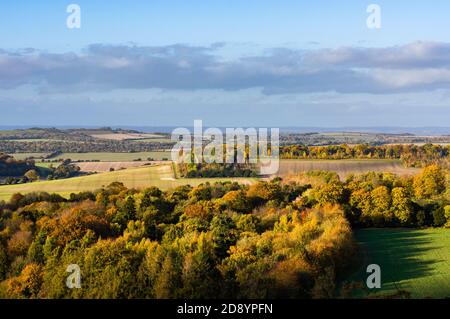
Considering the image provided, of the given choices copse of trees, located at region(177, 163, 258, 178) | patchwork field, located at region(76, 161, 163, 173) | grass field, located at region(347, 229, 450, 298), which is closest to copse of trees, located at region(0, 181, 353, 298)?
grass field, located at region(347, 229, 450, 298)

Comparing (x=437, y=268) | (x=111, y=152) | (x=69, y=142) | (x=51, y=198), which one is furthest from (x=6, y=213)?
(x=69, y=142)

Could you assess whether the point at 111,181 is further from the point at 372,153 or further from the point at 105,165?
the point at 372,153

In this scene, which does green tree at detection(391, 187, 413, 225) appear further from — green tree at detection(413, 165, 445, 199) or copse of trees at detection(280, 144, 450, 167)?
copse of trees at detection(280, 144, 450, 167)

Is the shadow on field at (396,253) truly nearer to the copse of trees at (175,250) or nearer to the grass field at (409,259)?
the grass field at (409,259)

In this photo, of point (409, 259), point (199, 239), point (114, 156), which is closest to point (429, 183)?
point (409, 259)

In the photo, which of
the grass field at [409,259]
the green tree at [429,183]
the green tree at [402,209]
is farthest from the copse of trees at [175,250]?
the green tree at [429,183]
